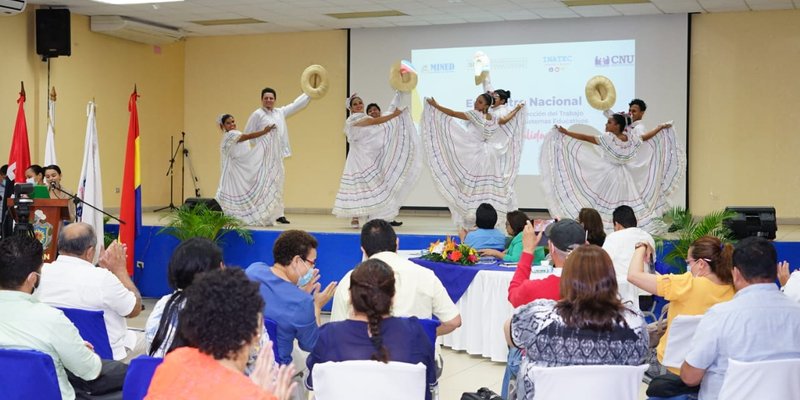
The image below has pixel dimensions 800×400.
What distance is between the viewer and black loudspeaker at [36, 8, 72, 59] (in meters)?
12.1

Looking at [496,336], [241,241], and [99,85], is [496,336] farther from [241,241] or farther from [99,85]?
[99,85]

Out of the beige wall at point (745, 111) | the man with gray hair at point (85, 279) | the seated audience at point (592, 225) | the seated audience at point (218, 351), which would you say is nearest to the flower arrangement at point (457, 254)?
the seated audience at point (592, 225)

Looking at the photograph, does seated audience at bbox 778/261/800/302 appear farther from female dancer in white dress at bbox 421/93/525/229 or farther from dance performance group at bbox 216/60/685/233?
female dancer in white dress at bbox 421/93/525/229

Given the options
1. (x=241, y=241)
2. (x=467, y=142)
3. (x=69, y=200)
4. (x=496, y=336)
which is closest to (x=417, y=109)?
(x=467, y=142)

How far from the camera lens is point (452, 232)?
31.4ft

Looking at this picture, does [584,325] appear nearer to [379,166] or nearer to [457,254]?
[457,254]

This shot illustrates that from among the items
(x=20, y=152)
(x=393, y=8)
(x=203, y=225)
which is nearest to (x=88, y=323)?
(x=203, y=225)

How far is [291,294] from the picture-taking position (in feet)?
12.1

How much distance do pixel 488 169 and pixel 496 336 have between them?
3454mm

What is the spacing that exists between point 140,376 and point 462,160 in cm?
706

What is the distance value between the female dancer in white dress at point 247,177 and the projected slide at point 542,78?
3.81 meters

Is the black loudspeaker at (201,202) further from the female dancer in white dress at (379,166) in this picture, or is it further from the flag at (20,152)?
the flag at (20,152)

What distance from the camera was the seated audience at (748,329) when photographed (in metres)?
3.08

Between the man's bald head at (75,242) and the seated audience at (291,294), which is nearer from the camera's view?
the seated audience at (291,294)
